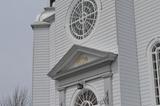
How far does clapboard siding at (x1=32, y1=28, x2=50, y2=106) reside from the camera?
1081 inches

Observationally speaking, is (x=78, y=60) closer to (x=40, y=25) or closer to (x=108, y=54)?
(x=108, y=54)

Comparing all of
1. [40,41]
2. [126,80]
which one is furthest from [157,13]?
[40,41]

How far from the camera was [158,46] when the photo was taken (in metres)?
20.5

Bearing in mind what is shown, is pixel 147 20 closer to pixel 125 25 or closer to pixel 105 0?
pixel 125 25

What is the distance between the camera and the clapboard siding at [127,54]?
19922mm

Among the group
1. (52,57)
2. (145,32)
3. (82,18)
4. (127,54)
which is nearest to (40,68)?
(52,57)

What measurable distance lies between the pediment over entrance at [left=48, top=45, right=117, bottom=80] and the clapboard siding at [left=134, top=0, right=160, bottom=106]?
176 centimetres

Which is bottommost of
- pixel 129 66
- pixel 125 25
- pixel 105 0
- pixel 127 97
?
pixel 127 97

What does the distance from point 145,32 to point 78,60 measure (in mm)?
4461

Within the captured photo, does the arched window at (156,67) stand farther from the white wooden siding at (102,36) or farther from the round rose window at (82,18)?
the round rose window at (82,18)

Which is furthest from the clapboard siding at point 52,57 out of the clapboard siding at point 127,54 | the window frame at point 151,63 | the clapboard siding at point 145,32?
the window frame at point 151,63

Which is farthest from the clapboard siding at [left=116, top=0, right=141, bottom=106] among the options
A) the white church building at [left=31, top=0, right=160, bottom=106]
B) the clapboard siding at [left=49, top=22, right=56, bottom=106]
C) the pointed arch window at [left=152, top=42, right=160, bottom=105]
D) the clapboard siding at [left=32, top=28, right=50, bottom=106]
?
the clapboard siding at [left=32, top=28, right=50, bottom=106]

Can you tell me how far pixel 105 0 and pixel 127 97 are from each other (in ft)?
19.8

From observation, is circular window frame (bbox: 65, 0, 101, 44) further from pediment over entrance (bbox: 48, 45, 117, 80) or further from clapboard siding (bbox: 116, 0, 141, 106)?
clapboard siding (bbox: 116, 0, 141, 106)
